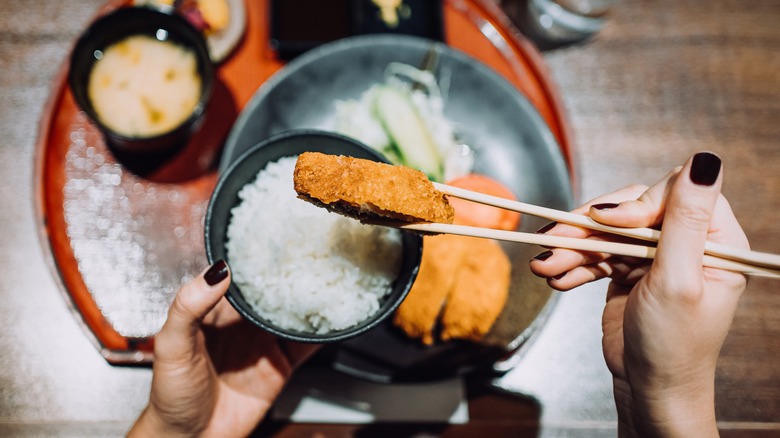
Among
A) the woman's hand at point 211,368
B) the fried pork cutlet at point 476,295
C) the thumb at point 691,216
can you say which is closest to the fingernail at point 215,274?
the woman's hand at point 211,368

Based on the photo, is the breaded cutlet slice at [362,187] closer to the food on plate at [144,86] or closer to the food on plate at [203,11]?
the food on plate at [144,86]

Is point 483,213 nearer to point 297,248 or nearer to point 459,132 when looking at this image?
point 459,132

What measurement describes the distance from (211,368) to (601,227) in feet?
4.39

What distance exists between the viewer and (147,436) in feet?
5.74

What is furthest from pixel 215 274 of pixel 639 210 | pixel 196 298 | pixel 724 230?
pixel 724 230

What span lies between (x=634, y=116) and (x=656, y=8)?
583mm

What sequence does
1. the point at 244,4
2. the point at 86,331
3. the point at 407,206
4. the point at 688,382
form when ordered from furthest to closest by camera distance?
the point at 244,4 < the point at 86,331 < the point at 688,382 < the point at 407,206

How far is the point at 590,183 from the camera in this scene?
7.93ft

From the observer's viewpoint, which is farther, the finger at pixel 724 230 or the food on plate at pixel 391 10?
the food on plate at pixel 391 10

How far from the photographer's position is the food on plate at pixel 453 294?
1966 mm

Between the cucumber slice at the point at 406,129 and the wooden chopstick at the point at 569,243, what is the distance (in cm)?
81

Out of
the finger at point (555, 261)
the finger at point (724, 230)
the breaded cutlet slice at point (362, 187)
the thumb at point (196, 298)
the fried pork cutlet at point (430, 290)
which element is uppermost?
the finger at point (724, 230)

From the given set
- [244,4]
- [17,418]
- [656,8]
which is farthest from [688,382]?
[17,418]

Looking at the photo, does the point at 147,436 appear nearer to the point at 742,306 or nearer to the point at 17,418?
the point at 17,418
